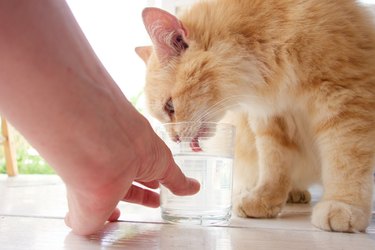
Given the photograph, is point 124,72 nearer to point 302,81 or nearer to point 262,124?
point 262,124

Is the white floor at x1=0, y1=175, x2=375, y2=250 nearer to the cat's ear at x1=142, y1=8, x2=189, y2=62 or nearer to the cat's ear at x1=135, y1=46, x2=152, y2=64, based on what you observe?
the cat's ear at x1=142, y1=8, x2=189, y2=62

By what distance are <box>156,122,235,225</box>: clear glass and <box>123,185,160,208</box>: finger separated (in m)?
0.06

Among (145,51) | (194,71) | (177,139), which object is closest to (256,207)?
(177,139)

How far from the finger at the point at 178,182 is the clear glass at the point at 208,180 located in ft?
0.30

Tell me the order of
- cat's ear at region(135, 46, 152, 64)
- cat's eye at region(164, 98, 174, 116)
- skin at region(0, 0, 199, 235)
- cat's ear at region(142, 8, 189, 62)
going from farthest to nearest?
cat's ear at region(135, 46, 152, 64) → cat's eye at region(164, 98, 174, 116) → cat's ear at region(142, 8, 189, 62) → skin at region(0, 0, 199, 235)

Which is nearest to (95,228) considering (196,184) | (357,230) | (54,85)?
(196,184)

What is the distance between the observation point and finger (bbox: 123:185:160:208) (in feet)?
3.32

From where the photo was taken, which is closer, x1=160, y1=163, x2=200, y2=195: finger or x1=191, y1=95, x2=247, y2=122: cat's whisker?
x1=160, y1=163, x2=200, y2=195: finger

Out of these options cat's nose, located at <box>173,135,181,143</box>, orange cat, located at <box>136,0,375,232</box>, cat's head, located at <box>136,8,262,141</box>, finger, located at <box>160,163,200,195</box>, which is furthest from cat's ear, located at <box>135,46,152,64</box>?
finger, located at <box>160,163,200,195</box>

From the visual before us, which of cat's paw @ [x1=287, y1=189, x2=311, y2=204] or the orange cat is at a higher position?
the orange cat

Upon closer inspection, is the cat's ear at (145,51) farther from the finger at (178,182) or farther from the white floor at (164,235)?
the finger at (178,182)

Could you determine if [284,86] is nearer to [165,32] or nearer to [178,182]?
[165,32]

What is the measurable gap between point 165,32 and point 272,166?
1.90ft

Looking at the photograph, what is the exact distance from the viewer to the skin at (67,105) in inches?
19.6
